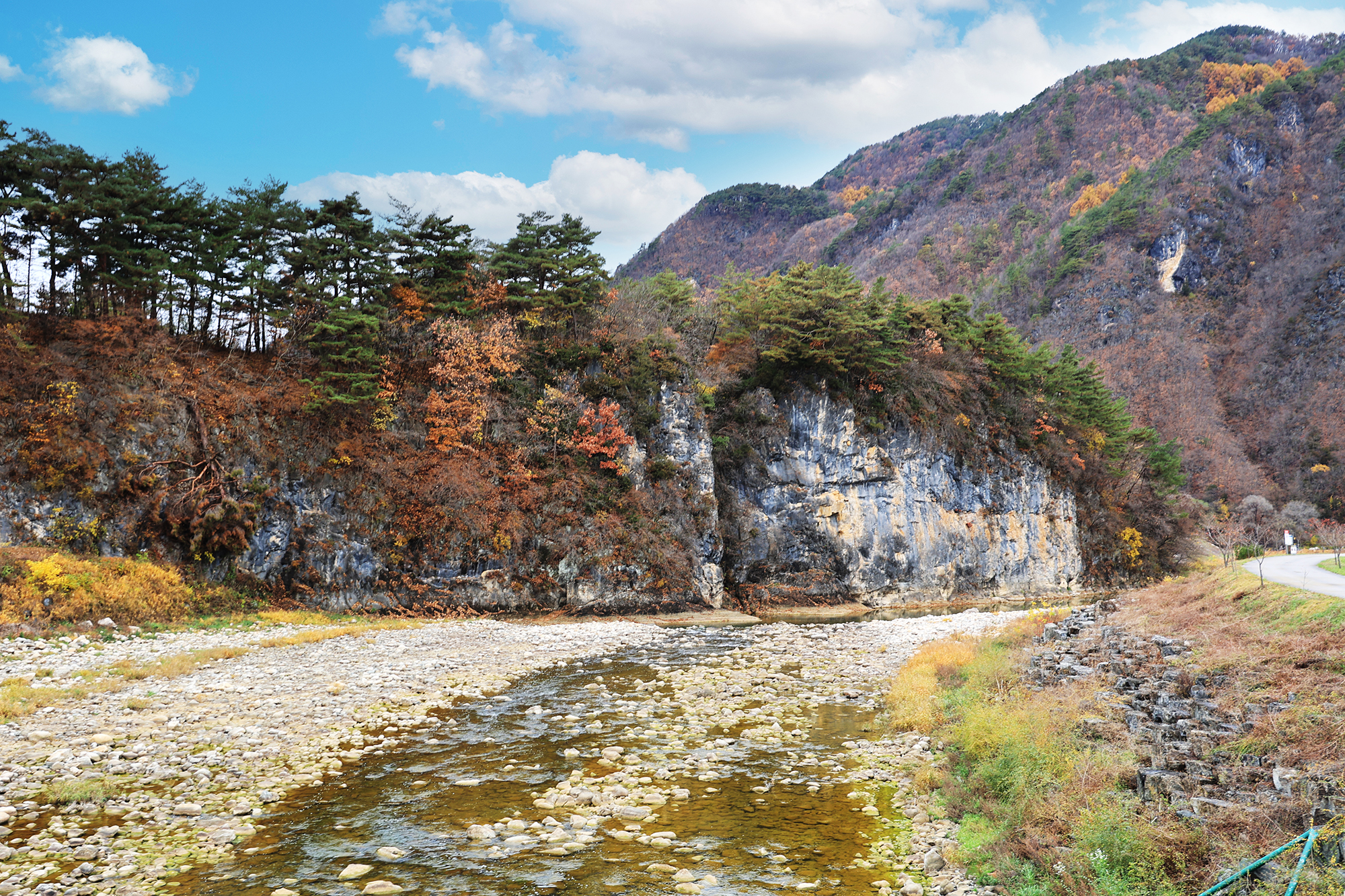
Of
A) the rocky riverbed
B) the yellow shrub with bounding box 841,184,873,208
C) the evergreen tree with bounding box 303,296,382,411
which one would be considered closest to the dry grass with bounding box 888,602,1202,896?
the rocky riverbed

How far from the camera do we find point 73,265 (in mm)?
32219

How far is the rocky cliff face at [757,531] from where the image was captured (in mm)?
30969

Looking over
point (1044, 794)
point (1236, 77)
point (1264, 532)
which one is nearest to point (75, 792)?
point (1044, 794)

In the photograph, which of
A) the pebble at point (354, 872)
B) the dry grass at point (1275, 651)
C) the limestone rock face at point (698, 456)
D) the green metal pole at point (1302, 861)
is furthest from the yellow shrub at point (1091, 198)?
the pebble at point (354, 872)

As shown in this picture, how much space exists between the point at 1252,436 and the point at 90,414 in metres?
128

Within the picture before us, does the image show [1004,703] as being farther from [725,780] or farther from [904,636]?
[904,636]

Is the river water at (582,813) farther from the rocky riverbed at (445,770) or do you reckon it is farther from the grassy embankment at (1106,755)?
the grassy embankment at (1106,755)

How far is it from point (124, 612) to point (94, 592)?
1073 millimetres

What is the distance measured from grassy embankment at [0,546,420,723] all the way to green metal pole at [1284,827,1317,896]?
1923 centimetres

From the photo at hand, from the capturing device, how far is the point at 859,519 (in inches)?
1855

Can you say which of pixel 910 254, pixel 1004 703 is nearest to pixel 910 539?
pixel 1004 703

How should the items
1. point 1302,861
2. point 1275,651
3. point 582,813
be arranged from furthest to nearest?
point 1275,651
point 582,813
point 1302,861

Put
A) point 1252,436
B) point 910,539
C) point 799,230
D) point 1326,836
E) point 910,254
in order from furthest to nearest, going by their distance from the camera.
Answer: point 799,230
point 910,254
point 1252,436
point 910,539
point 1326,836

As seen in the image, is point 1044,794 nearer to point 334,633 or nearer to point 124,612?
point 334,633
